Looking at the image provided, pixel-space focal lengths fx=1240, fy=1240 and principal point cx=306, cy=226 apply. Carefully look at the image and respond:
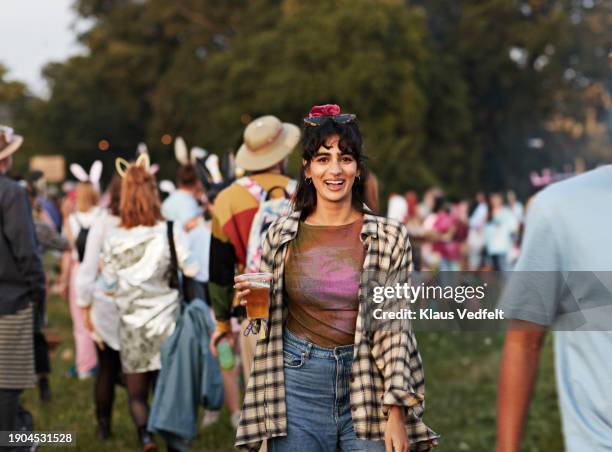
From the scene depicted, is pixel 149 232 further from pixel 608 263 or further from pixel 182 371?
pixel 608 263

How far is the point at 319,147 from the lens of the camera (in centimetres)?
434

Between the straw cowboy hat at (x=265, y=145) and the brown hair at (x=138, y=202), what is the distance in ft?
2.73

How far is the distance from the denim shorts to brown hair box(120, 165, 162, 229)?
3.38 metres

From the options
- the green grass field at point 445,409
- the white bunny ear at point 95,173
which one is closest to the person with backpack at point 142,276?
the green grass field at point 445,409

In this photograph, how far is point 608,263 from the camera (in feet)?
9.05

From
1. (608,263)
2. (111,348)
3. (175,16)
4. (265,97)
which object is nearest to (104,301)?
(111,348)

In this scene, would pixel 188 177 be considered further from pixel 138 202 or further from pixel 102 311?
pixel 138 202

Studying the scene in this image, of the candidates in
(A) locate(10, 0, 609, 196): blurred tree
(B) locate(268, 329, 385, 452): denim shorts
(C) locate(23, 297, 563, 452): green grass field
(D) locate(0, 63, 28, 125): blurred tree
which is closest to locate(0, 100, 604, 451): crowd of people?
(B) locate(268, 329, 385, 452): denim shorts

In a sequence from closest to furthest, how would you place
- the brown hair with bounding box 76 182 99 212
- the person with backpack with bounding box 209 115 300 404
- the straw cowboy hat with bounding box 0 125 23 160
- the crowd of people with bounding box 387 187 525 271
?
the person with backpack with bounding box 209 115 300 404 < the straw cowboy hat with bounding box 0 125 23 160 < the brown hair with bounding box 76 182 99 212 < the crowd of people with bounding box 387 187 525 271

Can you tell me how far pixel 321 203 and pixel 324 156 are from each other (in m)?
0.16

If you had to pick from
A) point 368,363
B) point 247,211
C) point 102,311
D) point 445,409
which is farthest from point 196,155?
point 368,363

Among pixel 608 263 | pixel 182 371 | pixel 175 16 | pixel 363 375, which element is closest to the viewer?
pixel 608 263

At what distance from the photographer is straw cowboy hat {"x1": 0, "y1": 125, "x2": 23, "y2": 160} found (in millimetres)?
7055

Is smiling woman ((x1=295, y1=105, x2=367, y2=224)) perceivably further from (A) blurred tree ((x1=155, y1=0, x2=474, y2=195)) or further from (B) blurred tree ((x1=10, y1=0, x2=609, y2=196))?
(A) blurred tree ((x1=155, y1=0, x2=474, y2=195))
